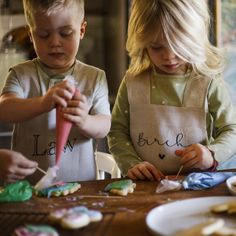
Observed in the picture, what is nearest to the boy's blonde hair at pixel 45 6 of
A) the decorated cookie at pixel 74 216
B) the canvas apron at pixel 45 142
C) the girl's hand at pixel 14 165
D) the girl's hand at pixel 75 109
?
the canvas apron at pixel 45 142

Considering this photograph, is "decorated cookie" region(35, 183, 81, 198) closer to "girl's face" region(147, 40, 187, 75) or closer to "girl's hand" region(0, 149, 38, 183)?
"girl's hand" region(0, 149, 38, 183)

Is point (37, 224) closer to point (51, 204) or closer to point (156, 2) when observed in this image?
point (51, 204)

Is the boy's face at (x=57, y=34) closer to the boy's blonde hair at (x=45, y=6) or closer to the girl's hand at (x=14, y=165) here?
the boy's blonde hair at (x=45, y=6)

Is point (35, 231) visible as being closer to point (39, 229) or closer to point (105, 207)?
point (39, 229)

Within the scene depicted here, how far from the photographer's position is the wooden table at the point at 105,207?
34.0 inches

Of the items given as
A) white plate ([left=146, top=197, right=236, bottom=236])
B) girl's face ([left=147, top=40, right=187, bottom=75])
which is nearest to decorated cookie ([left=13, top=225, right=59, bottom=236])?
white plate ([left=146, top=197, right=236, bottom=236])

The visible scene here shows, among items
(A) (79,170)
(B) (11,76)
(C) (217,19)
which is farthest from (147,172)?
(C) (217,19)

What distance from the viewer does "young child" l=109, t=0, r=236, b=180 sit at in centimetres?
130

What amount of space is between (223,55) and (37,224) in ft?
2.73

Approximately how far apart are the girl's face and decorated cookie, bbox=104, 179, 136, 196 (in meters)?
0.36

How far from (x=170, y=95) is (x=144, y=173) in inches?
11.8

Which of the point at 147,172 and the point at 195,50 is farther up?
the point at 195,50

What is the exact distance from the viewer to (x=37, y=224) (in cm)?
89

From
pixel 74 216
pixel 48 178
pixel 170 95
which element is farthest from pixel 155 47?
pixel 74 216
